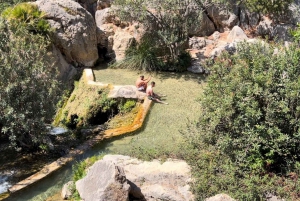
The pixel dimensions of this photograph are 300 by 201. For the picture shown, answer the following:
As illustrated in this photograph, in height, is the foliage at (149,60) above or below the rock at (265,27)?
below

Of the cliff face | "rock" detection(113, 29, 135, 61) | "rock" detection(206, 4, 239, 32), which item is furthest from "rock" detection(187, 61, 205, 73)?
"rock" detection(206, 4, 239, 32)

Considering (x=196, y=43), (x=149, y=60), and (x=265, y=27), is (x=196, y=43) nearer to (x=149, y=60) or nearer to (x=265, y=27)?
(x=149, y=60)

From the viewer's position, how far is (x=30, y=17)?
54.5 ft

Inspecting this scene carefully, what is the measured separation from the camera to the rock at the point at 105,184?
7.53 meters

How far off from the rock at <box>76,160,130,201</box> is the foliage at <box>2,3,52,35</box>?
10.1 meters

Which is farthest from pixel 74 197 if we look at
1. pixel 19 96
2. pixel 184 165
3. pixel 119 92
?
pixel 119 92

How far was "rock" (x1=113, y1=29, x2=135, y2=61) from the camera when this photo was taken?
19609mm

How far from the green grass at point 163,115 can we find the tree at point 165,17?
177cm

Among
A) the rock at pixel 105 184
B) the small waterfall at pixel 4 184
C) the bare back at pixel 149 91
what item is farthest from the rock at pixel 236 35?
the rock at pixel 105 184

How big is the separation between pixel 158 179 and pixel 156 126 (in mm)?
4296

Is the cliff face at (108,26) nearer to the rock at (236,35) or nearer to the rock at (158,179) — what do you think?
the rock at (236,35)

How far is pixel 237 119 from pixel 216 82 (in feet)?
4.24

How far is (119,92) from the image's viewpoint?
563 inches

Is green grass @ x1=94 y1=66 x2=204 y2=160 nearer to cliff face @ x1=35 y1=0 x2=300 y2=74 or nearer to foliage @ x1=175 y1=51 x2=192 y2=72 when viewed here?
foliage @ x1=175 y1=51 x2=192 y2=72
